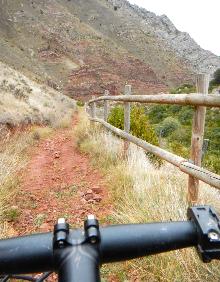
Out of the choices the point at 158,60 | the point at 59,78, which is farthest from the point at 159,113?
the point at 158,60

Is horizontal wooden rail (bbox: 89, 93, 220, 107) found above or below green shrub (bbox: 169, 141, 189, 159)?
above

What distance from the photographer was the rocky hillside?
59.2 meters

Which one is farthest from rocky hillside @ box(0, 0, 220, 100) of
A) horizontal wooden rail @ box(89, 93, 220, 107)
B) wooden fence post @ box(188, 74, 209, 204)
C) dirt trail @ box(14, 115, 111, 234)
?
wooden fence post @ box(188, 74, 209, 204)

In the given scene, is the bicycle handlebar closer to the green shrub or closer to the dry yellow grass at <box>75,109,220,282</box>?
the dry yellow grass at <box>75,109,220,282</box>

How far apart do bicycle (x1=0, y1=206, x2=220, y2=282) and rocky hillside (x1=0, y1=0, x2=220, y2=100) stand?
147ft

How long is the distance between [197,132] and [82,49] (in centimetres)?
7039

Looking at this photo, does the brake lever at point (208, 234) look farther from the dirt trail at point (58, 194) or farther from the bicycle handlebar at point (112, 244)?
the dirt trail at point (58, 194)

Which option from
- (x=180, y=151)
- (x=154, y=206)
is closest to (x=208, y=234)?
(x=154, y=206)

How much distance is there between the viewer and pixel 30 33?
67812 millimetres

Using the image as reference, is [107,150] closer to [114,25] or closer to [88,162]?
[88,162]

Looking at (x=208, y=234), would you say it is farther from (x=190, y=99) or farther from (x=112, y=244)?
(x=190, y=99)

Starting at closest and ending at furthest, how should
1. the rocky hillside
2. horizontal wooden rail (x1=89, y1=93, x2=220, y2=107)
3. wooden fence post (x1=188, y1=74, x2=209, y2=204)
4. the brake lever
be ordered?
the brake lever < horizontal wooden rail (x1=89, y1=93, x2=220, y2=107) < wooden fence post (x1=188, y1=74, x2=209, y2=204) < the rocky hillside

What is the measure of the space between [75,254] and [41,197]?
4.54 meters

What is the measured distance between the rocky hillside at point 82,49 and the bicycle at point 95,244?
44.9 m
